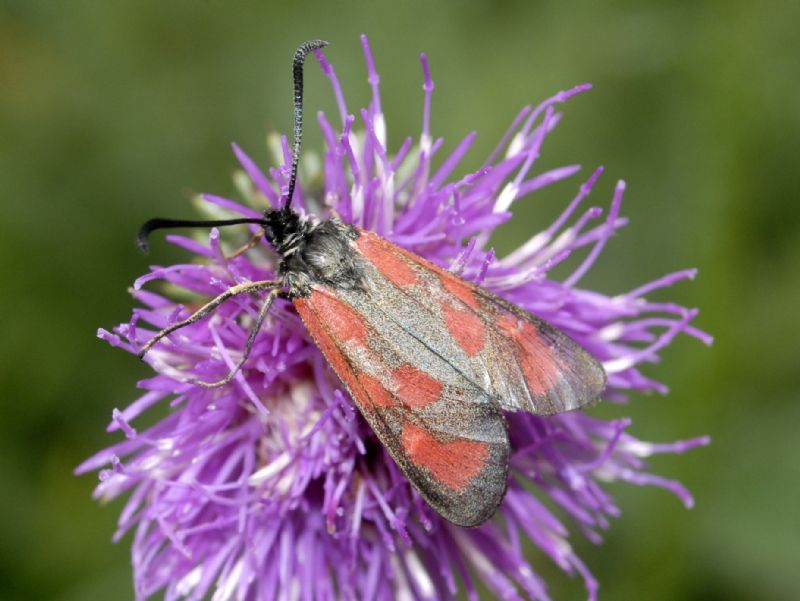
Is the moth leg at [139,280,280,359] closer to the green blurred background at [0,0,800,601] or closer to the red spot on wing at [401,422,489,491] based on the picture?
the red spot on wing at [401,422,489,491]

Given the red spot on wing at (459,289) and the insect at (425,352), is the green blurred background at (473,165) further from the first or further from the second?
the red spot on wing at (459,289)

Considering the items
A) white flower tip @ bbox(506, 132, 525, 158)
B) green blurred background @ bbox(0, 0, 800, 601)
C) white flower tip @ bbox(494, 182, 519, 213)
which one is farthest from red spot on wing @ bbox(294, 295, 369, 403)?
green blurred background @ bbox(0, 0, 800, 601)

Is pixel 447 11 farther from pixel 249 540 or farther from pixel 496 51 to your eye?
pixel 249 540

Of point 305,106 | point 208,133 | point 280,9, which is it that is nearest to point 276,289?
point 305,106

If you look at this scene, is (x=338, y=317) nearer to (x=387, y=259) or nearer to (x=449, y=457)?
(x=387, y=259)

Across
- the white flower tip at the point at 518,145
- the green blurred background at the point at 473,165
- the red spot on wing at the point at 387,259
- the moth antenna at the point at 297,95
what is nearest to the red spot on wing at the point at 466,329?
the red spot on wing at the point at 387,259

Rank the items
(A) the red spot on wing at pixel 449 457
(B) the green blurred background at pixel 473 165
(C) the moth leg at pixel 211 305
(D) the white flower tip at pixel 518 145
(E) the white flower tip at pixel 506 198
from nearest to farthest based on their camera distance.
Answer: (A) the red spot on wing at pixel 449 457
(C) the moth leg at pixel 211 305
(E) the white flower tip at pixel 506 198
(D) the white flower tip at pixel 518 145
(B) the green blurred background at pixel 473 165

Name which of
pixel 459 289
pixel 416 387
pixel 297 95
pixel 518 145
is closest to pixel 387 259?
pixel 459 289
